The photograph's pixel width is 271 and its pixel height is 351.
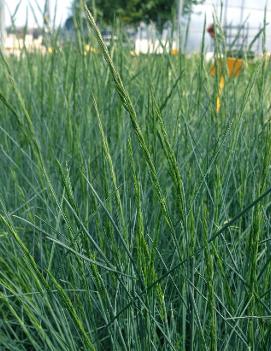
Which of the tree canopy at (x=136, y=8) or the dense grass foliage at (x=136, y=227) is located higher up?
the dense grass foliage at (x=136, y=227)

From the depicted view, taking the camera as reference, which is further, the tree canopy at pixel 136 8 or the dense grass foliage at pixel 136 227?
the tree canopy at pixel 136 8

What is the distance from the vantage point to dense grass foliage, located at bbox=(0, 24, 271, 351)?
0.58 metres

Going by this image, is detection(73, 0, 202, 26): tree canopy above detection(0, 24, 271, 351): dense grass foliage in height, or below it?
below

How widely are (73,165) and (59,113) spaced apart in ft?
1.35

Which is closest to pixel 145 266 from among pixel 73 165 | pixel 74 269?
pixel 74 269

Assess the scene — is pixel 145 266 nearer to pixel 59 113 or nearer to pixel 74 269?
pixel 74 269

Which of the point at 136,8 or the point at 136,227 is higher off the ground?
the point at 136,227

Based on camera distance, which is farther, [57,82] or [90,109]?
[57,82]

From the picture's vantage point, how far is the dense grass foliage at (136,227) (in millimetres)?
583

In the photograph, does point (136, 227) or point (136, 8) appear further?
point (136, 8)

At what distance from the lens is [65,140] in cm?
123

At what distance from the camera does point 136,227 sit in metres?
0.63

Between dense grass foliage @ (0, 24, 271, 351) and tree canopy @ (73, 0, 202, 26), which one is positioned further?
tree canopy @ (73, 0, 202, 26)

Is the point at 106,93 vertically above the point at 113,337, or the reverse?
the point at 106,93
